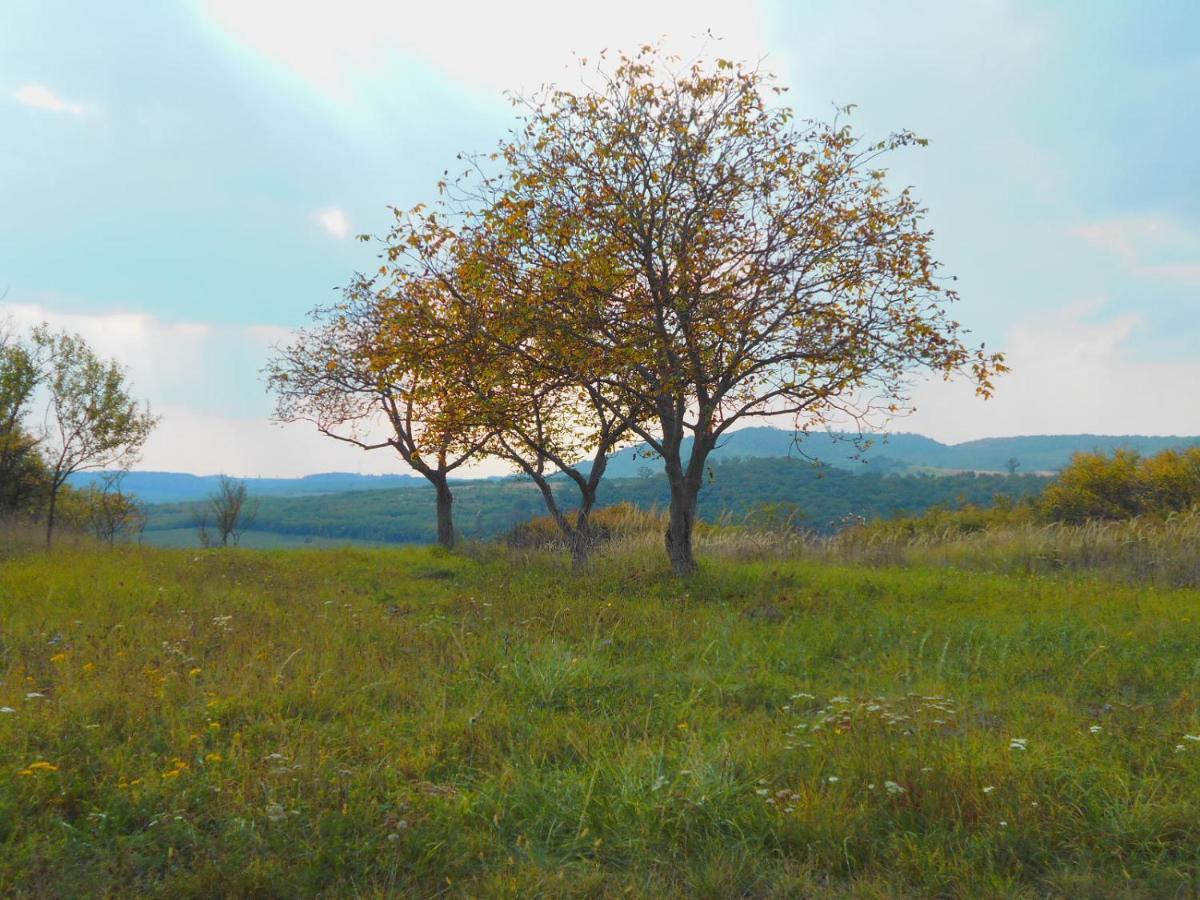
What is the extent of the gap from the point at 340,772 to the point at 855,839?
2.81 meters

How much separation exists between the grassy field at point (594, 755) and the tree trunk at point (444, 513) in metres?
15.8

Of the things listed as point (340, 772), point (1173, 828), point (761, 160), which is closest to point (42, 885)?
point (340, 772)

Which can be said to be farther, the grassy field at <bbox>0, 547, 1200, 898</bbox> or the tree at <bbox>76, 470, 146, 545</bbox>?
the tree at <bbox>76, 470, 146, 545</bbox>

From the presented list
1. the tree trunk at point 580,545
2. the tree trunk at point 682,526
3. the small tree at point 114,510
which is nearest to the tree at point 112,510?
the small tree at point 114,510

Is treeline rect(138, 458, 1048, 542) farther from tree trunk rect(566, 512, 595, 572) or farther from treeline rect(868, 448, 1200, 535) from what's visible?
tree trunk rect(566, 512, 595, 572)

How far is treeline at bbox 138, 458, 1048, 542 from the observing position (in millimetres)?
24281

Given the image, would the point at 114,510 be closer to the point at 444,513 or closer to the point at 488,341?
the point at 444,513

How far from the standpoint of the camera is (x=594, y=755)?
18.0ft

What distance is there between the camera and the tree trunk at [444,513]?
2583 centimetres

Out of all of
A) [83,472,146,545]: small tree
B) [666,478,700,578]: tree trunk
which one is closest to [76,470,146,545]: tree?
[83,472,146,545]: small tree

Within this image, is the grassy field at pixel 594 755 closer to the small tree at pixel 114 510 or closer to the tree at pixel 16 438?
the tree at pixel 16 438

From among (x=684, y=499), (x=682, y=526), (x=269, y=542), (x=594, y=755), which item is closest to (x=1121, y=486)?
(x=682, y=526)

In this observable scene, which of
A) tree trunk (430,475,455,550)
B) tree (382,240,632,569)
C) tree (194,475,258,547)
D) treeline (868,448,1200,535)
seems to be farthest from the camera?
tree (194,475,258,547)

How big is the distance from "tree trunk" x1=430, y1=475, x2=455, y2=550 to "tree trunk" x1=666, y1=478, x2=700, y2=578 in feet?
40.9
